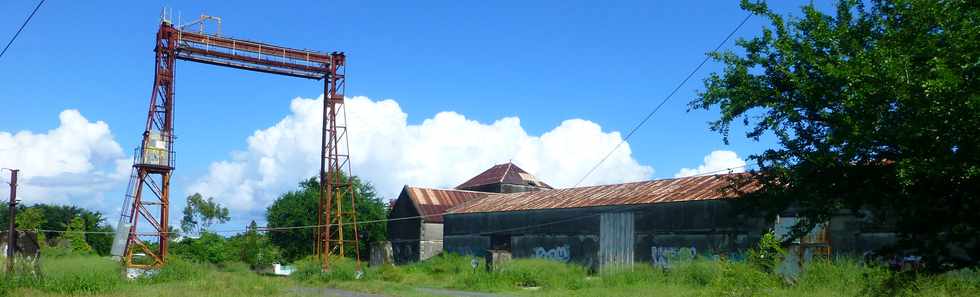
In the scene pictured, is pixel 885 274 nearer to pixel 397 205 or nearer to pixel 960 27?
pixel 960 27

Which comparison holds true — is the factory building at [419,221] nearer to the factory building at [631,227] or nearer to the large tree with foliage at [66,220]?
the factory building at [631,227]

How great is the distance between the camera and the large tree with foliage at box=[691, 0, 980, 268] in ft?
33.7

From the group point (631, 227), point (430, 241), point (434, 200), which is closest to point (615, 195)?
point (631, 227)

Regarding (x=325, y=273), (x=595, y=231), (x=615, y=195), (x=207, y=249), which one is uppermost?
(x=615, y=195)

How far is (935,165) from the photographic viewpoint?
10.4m

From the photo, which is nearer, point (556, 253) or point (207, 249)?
point (556, 253)

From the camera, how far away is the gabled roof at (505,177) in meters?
56.6

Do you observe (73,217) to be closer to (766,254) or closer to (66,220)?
(66,220)

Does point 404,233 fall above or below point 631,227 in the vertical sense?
below

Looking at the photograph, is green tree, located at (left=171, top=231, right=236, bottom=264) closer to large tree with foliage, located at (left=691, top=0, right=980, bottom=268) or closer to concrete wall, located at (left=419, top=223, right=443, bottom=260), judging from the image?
concrete wall, located at (left=419, top=223, right=443, bottom=260)

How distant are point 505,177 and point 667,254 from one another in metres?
26.1

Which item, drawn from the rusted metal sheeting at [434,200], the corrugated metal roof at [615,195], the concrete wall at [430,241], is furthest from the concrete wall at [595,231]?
the rusted metal sheeting at [434,200]

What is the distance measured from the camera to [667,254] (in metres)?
31.0

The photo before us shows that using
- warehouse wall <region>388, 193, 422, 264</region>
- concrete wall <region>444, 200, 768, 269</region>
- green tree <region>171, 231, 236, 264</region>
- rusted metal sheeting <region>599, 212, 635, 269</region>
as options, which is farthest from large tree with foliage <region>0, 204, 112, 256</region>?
rusted metal sheeting <region>599, 212, 635, 269</region>
